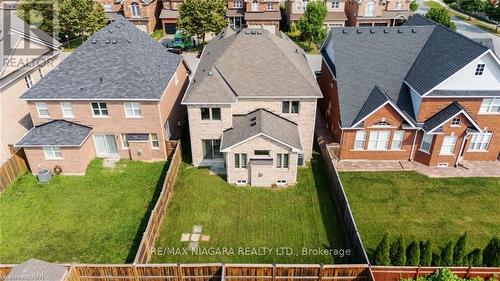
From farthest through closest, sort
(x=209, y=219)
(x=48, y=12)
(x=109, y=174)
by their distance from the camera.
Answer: (x=48, y=12)
(x=109, y=174)
(x=209, y=219)

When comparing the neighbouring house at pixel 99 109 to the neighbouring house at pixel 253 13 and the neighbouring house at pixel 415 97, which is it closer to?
the neighbouring house at pixel 415 97

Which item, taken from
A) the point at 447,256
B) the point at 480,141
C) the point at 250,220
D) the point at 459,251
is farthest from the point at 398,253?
the point at 480,141

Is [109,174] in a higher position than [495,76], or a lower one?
lower

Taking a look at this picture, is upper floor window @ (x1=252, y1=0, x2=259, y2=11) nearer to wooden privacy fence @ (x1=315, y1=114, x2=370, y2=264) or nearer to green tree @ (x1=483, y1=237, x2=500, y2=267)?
wooden privacy fence @ (x1=315, y1=114, x2=370, y2=264)

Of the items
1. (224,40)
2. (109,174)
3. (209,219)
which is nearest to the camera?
(209,219)

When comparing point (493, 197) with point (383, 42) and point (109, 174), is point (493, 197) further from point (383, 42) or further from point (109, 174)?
point (109, 174)

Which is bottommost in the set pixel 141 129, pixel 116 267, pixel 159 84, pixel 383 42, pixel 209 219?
pixel 209 219

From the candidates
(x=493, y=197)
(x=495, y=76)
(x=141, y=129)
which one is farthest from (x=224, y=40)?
(x=493, y=197)

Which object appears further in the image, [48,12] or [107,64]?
[48,12]
